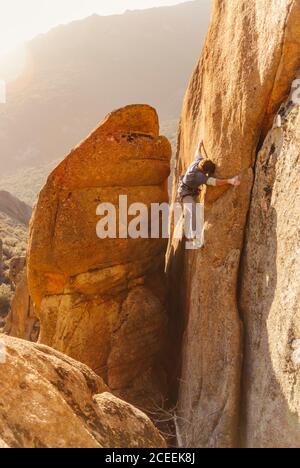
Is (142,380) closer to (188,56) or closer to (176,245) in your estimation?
(176,245)

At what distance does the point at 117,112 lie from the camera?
10359 millimetres

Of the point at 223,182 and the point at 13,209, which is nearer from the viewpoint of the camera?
the point at 223,182

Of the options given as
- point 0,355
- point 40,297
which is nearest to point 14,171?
point 40,297

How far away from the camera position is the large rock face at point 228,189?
6660 millimetres

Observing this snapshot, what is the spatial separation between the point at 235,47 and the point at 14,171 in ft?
A: 314

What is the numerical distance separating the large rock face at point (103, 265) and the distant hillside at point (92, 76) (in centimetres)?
8385

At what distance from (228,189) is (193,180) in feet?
2.51

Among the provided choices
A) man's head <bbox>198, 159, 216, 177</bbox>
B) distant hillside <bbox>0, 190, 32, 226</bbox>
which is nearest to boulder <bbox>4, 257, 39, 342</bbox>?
man's head <bbox>198, 159, 216, 177</bbox>

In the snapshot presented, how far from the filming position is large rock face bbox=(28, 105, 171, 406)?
10055 mm

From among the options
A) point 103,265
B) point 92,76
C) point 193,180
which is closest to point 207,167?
point 193,180

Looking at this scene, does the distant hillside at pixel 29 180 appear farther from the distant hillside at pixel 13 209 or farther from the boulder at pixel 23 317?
the boulder at pixel 23 317

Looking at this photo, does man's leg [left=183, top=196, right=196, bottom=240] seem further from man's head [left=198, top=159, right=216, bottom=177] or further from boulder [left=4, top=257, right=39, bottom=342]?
boulder [left=4, top=257, right=39, bottom=342]

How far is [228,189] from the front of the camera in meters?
7.60

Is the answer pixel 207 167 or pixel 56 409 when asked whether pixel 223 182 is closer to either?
pixel 207 167
